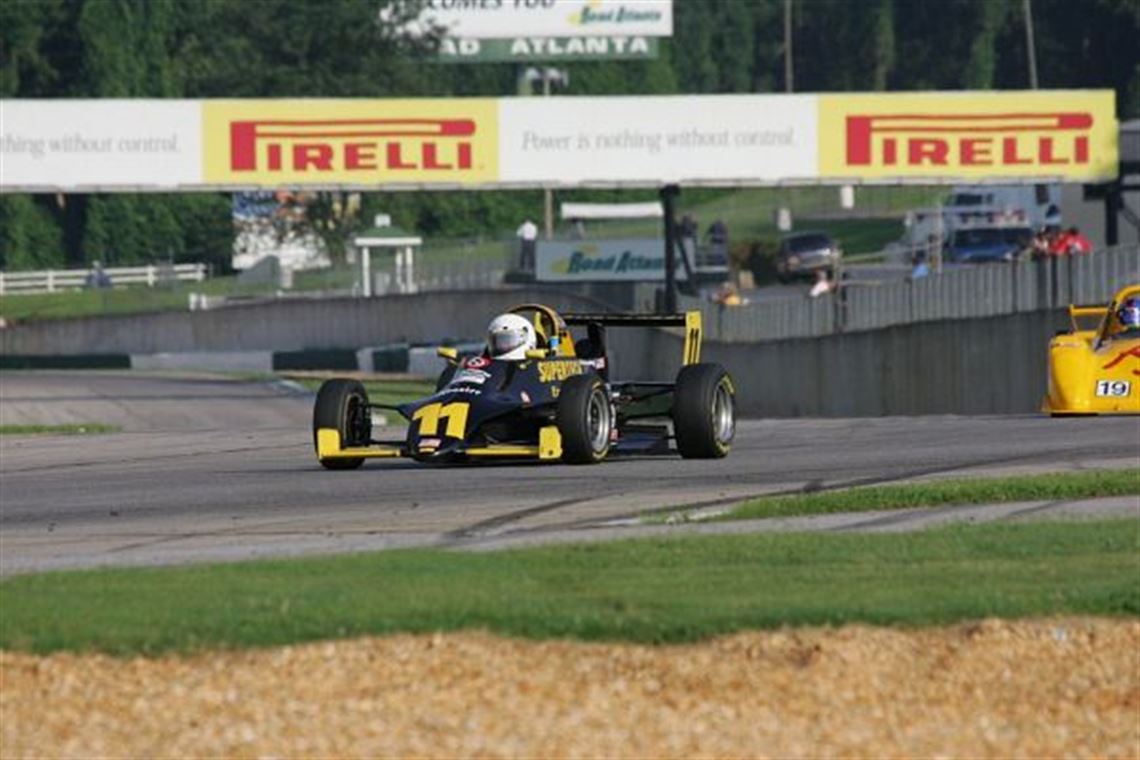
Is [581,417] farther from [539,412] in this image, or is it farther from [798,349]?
[798,349]

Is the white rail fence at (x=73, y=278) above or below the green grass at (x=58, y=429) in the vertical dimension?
above

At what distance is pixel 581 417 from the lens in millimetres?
19656

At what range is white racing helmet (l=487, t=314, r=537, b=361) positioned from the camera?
2039 cm

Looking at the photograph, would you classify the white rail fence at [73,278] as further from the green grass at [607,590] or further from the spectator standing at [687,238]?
the green grass at [607,590]

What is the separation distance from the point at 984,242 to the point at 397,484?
155 ft

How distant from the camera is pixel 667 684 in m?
10.9

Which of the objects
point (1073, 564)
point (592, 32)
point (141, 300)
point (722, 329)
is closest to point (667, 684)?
point (1073, 564)

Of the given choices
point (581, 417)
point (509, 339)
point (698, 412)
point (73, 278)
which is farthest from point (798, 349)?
point (73, 278)

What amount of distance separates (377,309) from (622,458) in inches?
1617

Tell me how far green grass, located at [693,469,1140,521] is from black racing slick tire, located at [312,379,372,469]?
15.0 feet

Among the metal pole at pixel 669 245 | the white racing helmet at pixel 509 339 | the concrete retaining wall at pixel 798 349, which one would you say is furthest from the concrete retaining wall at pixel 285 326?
the white racing helmet at pixel 509 339

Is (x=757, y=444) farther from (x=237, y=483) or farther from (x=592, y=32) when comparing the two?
(x=592, y=32)

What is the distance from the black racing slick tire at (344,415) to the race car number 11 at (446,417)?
554mm

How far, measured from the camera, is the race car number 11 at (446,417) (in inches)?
779
